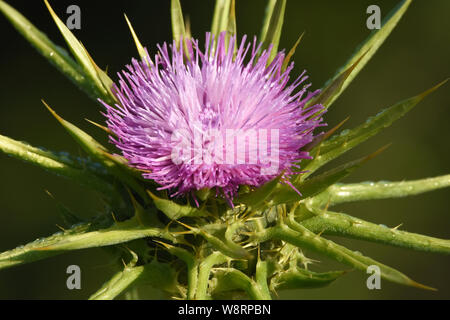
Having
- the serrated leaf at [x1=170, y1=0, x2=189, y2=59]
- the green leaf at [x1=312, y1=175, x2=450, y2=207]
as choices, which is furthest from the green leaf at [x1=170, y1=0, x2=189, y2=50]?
the green leaf at [x1=312, y1=175, x2=450, y2=207]

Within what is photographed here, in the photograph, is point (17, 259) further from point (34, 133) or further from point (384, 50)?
point (384, 50)

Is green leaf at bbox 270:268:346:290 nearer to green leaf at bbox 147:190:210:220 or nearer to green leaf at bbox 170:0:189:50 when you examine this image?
green leaf at bbox 147:190:210:220

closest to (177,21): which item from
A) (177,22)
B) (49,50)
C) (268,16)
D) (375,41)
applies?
(177,22)

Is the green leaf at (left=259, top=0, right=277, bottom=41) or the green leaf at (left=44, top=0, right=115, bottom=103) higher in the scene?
the green leaf at (left=259, top=0, right=277, bottom=41)

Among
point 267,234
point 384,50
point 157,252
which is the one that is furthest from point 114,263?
point 384,50
